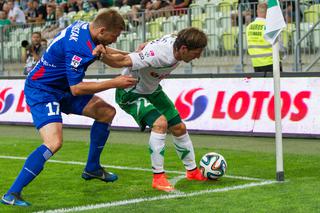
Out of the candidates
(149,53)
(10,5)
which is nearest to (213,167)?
(149,53)

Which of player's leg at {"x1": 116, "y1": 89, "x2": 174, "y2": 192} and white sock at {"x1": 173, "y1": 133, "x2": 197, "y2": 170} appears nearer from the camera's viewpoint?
player's leg at {"x1": 116, "y1": 89, "x2": 174, "y2": 192}

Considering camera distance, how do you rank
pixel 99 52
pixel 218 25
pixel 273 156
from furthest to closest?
1. pixel 218 25
2. pixel 273 156
3. pixel 99 52

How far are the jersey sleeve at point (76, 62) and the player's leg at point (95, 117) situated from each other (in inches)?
30.4

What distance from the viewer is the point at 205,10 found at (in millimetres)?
18344

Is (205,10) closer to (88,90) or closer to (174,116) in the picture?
(174,116)

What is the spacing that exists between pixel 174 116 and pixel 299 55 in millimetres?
8060

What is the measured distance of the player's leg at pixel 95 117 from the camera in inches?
347

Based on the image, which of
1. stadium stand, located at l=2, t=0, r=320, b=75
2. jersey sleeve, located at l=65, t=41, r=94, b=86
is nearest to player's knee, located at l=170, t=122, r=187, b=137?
jersey sleeve, located at l=65, t=41, r=94, b=86

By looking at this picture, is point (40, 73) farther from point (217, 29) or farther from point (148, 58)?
point (217, 29)

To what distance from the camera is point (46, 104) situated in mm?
8273

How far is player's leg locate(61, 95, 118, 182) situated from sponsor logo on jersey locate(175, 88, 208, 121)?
19.6ft

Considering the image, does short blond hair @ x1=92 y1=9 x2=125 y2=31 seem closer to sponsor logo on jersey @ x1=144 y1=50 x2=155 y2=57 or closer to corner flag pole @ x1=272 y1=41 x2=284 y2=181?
sponsor logo on jersey @ x1=144 y1=50 x2=155 y2=57

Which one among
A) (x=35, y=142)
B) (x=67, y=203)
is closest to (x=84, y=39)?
(x=67, y=203)

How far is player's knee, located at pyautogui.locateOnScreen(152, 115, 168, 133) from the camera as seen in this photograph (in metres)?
8.77
